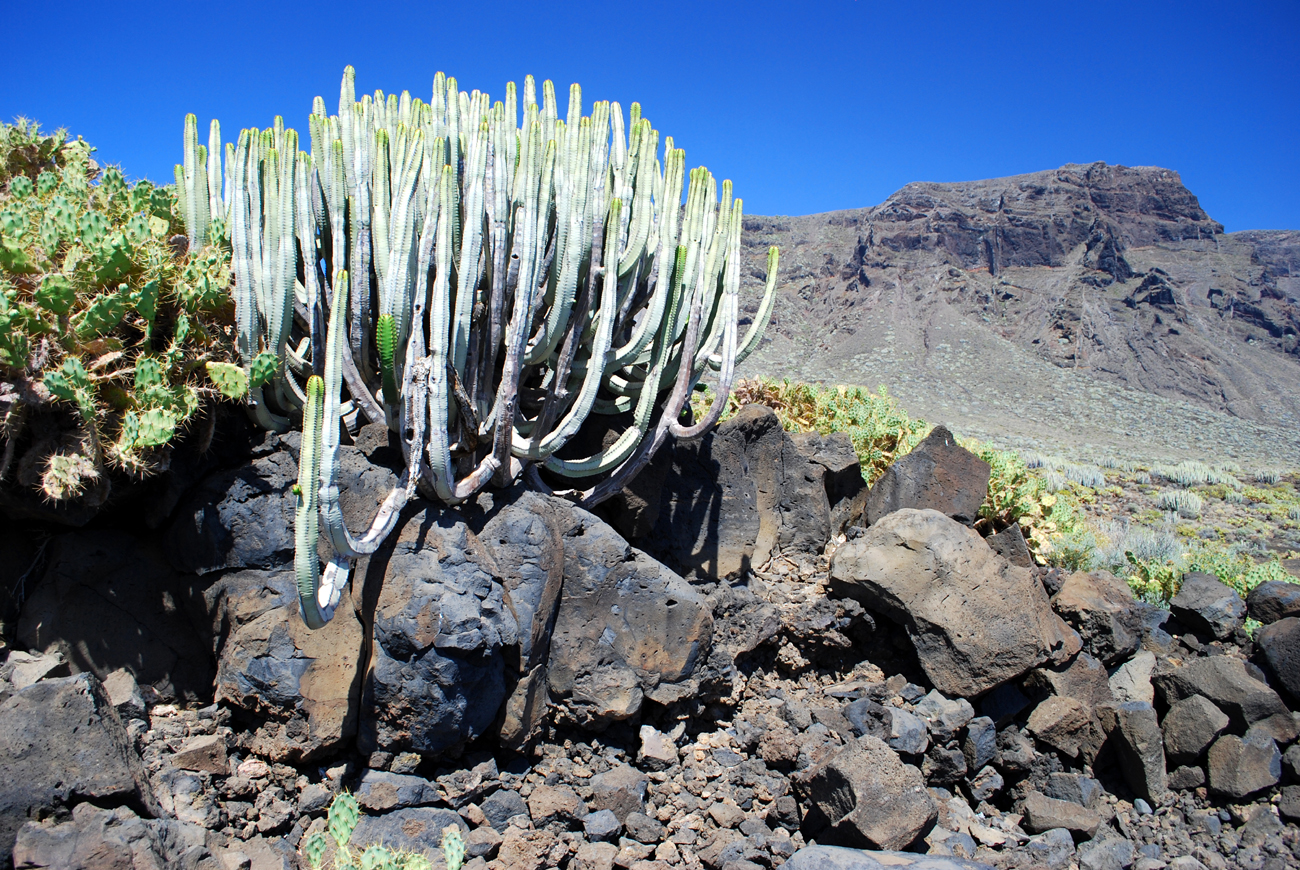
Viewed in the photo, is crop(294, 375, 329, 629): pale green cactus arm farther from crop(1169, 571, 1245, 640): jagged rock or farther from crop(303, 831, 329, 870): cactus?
crop(1169, 571, 1245, 640): jagged rock

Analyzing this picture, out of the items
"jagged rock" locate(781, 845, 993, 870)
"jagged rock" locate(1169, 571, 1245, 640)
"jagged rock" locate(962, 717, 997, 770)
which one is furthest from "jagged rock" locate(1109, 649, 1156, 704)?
"jagged rock" locate(781, 845, 993, 870)

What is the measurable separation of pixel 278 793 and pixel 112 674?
1033 millimetres

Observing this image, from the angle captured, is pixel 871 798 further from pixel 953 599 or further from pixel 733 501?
pixel 733 501

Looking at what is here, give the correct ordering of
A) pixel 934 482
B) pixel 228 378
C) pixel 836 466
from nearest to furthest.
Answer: pixel 228 378 → pixel 934 482 → pixel 836 466

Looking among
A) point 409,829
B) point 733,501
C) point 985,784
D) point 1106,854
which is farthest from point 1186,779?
point 409,829

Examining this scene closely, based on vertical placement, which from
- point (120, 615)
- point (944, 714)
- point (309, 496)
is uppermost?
point (309, 496)

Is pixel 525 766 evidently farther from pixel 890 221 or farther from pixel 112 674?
pixel 890 221

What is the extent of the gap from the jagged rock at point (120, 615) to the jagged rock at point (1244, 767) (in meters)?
5.79

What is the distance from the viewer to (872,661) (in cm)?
516

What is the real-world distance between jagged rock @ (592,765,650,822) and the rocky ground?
1 centimetres

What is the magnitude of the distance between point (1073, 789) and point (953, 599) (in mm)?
1248

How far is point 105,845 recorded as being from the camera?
8.65ft

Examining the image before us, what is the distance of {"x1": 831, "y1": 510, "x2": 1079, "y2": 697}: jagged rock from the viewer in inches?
187

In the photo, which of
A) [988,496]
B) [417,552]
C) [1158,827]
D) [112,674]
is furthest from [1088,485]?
[112,674]
